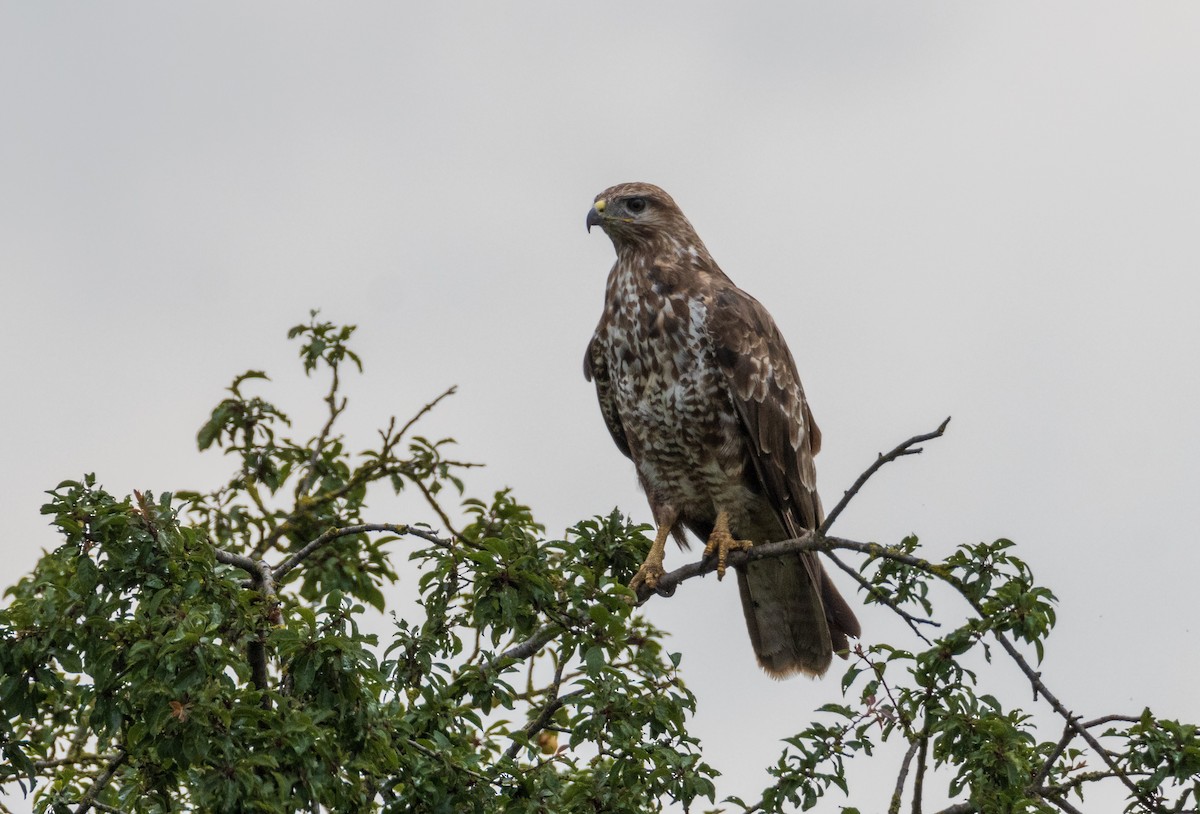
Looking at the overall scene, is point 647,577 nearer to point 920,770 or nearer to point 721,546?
point 721,546

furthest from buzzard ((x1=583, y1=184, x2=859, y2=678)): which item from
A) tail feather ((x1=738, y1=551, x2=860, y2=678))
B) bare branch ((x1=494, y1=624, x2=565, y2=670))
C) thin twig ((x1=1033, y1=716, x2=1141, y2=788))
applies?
thin twig ((x1=1033, y1=716, x2=1141, y2=788))

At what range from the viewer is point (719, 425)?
273 inches

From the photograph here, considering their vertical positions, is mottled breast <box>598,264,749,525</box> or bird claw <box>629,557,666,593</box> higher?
mottled breast <box>598,264,749,525</box>

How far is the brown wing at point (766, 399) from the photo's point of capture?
6.89 meters

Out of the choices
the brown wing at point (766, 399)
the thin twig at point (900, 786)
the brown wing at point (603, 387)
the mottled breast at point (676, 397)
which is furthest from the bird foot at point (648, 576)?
the thin twig at point (900, 786)

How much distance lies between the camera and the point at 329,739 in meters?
3.92

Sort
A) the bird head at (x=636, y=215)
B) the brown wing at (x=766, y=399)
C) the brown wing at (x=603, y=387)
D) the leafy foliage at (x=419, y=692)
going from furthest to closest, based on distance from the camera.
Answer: the bird head at (x=636, y=215) → the brown wing at (x=603, y=387) → the brown wing at (x=766, y=399) → the leafy foliage at (x=419, y=692)

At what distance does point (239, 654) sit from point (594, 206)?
4039mm

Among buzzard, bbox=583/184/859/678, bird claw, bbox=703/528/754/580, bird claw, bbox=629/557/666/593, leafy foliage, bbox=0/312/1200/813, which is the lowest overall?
leafy foliage, bbox=0/312/1200/813

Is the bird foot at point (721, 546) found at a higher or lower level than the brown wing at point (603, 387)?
lower

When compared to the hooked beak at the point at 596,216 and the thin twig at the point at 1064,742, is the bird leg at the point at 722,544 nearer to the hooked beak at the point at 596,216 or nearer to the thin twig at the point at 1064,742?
the hooked beak at the point at 596,216

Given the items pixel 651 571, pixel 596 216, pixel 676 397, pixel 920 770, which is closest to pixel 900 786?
pixel 920 770

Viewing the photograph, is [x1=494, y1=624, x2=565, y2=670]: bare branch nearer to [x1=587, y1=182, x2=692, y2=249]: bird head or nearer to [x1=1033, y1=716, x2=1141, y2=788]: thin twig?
[x1=1033, y1=716, x2=1141, y2=788]: thin twig

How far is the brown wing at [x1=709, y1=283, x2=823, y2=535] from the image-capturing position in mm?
6891
